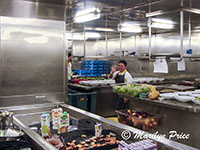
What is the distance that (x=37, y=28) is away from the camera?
3219mm

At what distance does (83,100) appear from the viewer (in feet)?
19.5

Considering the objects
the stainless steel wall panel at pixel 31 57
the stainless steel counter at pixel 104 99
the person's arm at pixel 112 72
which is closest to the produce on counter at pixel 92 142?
the stainless steel wall panel at pixel 31 57

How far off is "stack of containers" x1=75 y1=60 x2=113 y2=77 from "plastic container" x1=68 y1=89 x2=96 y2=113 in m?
1.64

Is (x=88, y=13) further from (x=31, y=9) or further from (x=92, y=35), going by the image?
(x=92, y=35)

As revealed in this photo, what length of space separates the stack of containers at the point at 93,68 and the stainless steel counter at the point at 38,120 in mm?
4445

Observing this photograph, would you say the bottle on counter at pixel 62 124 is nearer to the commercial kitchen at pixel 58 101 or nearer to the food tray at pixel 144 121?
the commercial kitchen at pixel 58 101

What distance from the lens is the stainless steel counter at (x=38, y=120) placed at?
67.2 inches

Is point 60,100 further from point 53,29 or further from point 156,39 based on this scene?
point 156,39

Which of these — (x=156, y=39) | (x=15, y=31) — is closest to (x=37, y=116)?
(x=15, y=31)

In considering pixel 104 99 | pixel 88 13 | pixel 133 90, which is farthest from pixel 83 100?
pixel 88 13

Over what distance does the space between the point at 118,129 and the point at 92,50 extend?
6.22m

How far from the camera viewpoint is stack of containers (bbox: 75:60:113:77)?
7.72 metres

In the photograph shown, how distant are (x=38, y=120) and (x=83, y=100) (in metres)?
3.11

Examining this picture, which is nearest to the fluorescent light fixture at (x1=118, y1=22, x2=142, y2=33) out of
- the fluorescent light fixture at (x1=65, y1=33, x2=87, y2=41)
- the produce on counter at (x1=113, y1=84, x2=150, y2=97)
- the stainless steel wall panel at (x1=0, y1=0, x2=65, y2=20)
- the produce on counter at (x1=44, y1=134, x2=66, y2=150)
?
the fluorescent light fixture at (x1=65, y1=33, x2=87, y2=41)
